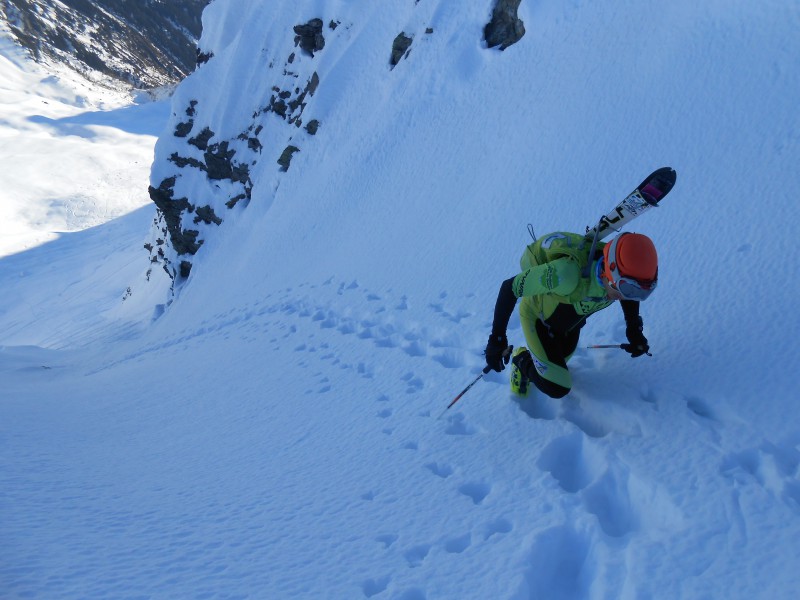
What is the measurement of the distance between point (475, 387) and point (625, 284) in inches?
75.7

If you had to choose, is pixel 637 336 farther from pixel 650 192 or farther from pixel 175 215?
pixel 175 215

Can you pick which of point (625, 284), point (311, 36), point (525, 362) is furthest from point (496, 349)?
point (311, 36)

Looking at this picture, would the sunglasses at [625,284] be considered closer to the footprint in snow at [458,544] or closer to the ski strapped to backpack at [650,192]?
the ski strapped to backpack at [650,192]

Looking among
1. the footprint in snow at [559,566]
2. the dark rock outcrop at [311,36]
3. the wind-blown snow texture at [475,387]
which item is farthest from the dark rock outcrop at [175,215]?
the footprint in snow at [559,566]

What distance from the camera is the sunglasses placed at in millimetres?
3023

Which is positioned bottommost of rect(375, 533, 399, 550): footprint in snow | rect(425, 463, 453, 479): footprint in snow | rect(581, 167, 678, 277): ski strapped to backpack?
rect(375, 533, 399, 550): footprint in snow

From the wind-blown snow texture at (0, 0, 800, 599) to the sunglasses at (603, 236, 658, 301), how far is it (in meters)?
0.97

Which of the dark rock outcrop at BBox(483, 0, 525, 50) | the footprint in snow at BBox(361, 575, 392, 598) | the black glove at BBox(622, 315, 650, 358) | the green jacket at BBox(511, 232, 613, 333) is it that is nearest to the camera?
the footprint in snow at BBox(361, 575, 392, 598)

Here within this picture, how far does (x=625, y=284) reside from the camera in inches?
120

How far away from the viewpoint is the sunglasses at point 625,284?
3023 millimetres

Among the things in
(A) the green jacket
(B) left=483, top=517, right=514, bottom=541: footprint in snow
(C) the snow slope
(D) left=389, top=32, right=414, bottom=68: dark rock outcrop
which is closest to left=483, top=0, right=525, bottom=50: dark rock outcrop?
(D) left=389, top=32, right=414, bottom=68: dark rock outcrop

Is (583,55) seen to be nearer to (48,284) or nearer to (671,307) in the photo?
(671,307)

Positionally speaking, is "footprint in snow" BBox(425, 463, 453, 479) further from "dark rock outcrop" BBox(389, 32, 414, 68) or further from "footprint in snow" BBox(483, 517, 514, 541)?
"dark rock outcrop" BBox(389, 32, 414, 68)

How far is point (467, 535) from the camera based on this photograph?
3002 mm
